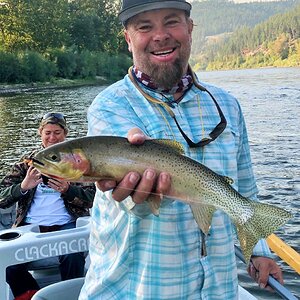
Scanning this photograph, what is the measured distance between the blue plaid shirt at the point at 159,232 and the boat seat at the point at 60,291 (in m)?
1.06

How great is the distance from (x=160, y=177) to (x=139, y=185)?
94 millimetres

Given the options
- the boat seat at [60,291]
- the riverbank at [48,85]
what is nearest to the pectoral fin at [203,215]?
the boat seat at [60,291]

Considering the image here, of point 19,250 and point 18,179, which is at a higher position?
point 18,179

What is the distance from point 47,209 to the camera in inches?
213

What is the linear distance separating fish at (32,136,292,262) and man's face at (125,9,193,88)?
1.36 ft

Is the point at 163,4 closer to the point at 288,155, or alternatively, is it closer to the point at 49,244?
the point at 49,244

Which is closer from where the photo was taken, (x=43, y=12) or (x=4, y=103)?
(x=4, y=103)

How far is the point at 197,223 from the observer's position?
7.20 feet

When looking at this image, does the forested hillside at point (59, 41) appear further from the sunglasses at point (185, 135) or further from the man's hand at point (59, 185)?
the sunglasses at point (185, 135)

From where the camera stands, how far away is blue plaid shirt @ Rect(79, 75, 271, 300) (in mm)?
2217

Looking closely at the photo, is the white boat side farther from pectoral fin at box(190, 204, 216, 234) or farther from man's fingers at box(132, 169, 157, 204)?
Result: man's fingers at box(132, 169, 157, 204)

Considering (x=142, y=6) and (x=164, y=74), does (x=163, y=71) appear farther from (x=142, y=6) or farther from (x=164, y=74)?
(x=142, y=6)

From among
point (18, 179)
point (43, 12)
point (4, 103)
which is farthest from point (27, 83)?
point (18, 179)

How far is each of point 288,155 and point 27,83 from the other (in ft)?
148
